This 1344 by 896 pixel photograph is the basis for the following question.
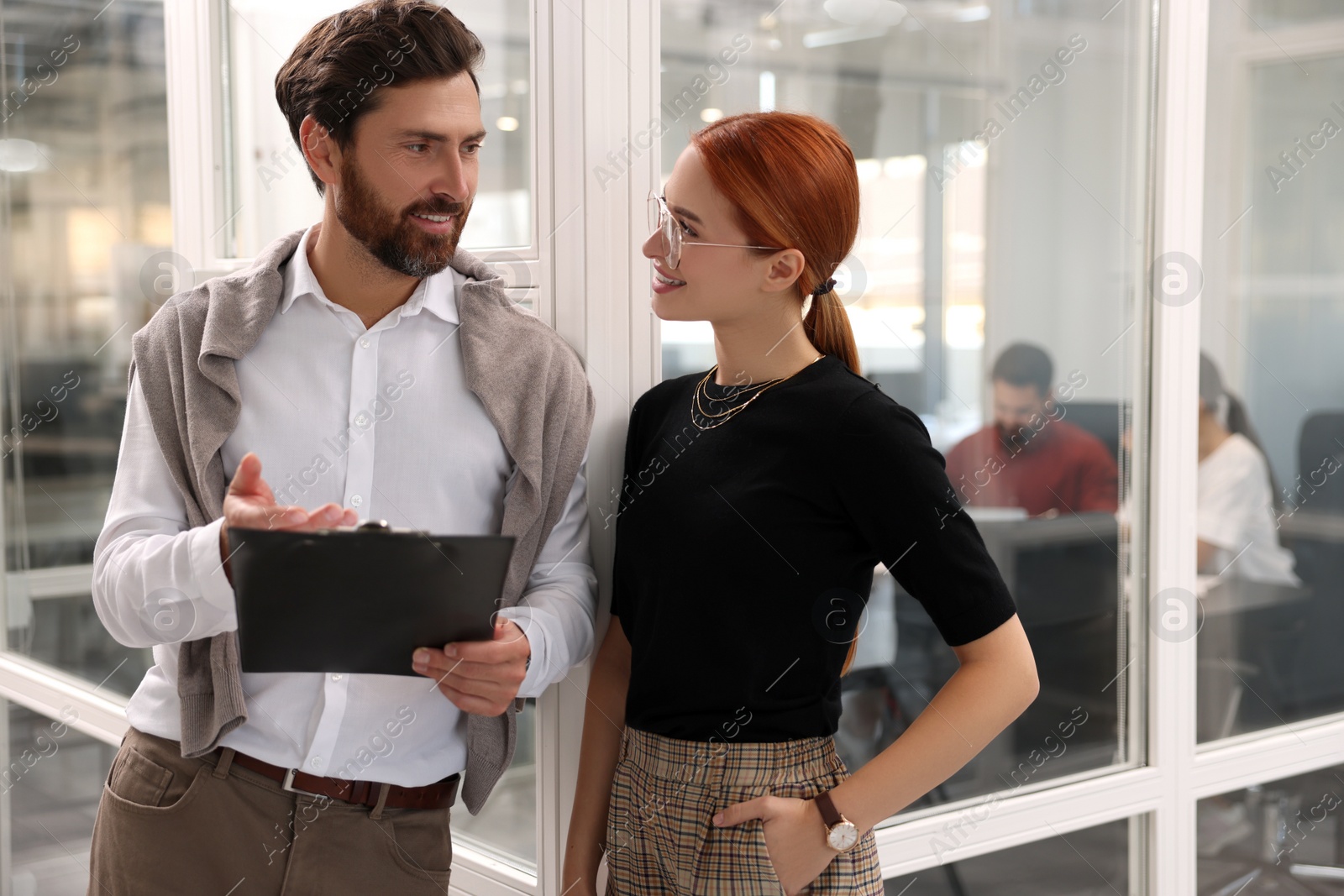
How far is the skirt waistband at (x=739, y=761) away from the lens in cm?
138

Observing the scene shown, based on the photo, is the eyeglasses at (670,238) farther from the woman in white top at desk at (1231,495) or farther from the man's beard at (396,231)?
the woman in white top at desk at (1231,495)

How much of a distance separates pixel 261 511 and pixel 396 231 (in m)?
0.45

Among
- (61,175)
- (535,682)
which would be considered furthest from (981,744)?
(61,175)

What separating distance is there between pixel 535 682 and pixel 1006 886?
3.64 ft

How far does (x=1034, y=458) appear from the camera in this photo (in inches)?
85.7

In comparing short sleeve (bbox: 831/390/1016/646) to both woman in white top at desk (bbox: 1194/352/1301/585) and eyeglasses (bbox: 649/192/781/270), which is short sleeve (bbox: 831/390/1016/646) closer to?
eyeglasses (bbox: 649/192/781/270)

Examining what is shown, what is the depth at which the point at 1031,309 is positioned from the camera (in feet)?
7.50

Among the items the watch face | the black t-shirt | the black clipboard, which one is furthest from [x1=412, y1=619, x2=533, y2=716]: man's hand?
the watch face

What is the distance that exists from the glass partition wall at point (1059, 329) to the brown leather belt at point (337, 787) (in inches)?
10.1

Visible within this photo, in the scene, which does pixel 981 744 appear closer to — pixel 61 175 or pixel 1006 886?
pixel 1006 886

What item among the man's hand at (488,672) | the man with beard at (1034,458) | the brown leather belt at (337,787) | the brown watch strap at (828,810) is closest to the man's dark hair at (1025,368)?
the man with beard at (1034,458)

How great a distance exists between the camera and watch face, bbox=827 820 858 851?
1333 millimetres

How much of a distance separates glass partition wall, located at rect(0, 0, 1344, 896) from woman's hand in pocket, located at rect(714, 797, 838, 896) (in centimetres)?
43

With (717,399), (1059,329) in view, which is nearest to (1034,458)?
(1059,329)
